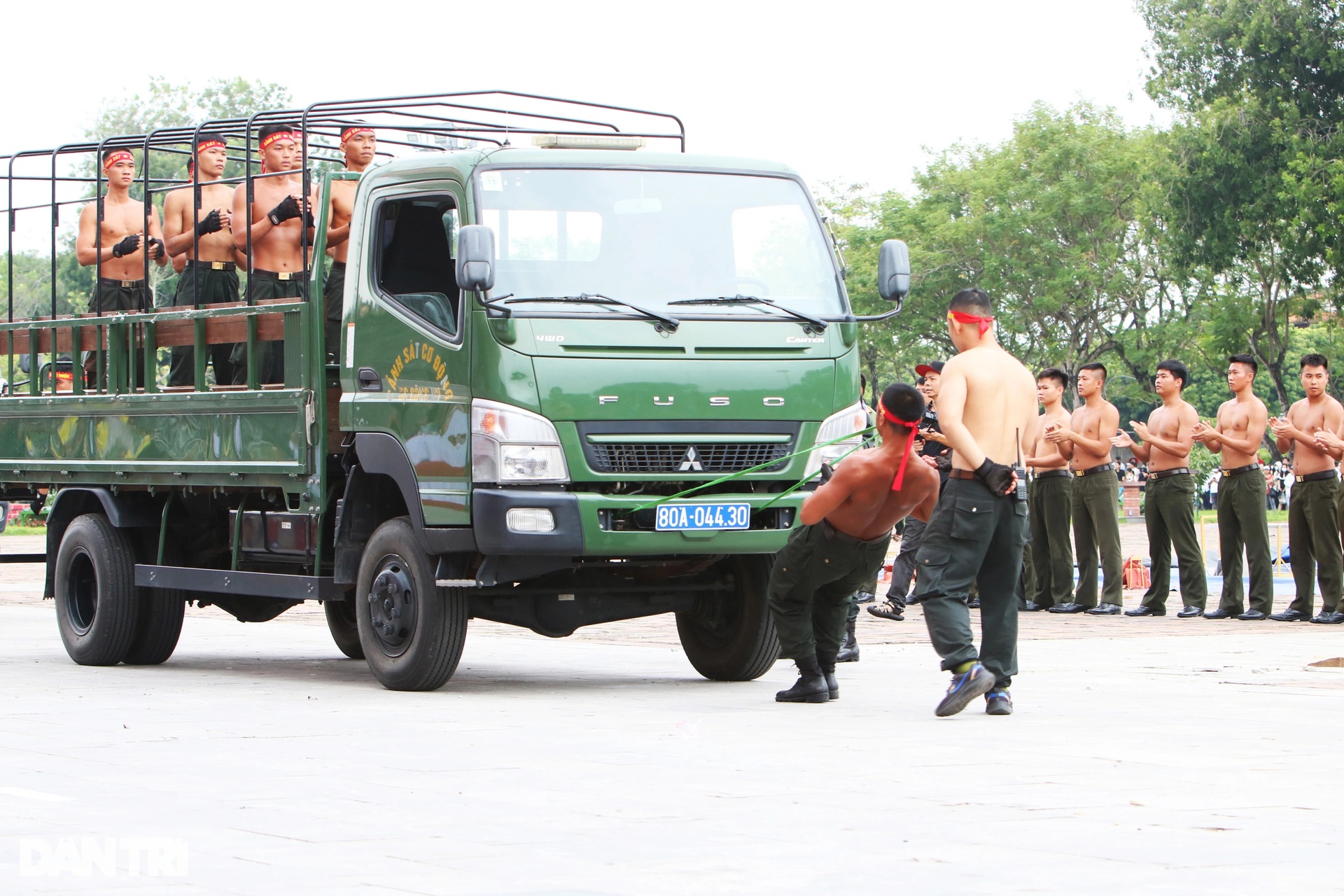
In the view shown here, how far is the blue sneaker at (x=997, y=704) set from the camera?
30.2ft

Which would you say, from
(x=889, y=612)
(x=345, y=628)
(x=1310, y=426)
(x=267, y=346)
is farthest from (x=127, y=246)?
(x=1310, y=426)

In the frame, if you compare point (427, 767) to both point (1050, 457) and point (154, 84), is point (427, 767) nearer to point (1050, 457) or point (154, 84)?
point (1050, 457)

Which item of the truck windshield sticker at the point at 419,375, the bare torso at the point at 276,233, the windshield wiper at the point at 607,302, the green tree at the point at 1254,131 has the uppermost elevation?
the green tree at the point at 1254,131

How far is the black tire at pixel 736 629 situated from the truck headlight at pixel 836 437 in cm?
72

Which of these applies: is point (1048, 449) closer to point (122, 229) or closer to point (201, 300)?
point (201, 300)

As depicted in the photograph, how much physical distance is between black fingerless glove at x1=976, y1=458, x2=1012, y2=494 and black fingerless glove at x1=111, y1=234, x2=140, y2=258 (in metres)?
6.54

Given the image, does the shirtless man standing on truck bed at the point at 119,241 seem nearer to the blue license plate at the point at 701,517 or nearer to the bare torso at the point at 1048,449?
the blue license plate at the point at 701,517

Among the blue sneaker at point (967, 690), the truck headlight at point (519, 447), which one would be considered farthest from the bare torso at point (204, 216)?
the blue sneaker at point (967, 690)

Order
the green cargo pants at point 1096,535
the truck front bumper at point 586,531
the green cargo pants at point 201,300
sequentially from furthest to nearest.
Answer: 1. the green cargo pants at point 1096,535
2. the green cargo pants at point 201,300
3. the truck front bumper at point 586,531

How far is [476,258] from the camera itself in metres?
9.96

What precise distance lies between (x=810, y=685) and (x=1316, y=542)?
6.92 m

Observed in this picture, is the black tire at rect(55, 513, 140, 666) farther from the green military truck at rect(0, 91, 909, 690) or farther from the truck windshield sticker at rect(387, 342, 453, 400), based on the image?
the truck windshield sticker at rect(387, 342, 453, 400)

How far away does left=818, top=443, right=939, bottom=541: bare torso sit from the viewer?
9.34m

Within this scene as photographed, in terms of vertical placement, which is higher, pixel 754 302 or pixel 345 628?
pixel 754 302
